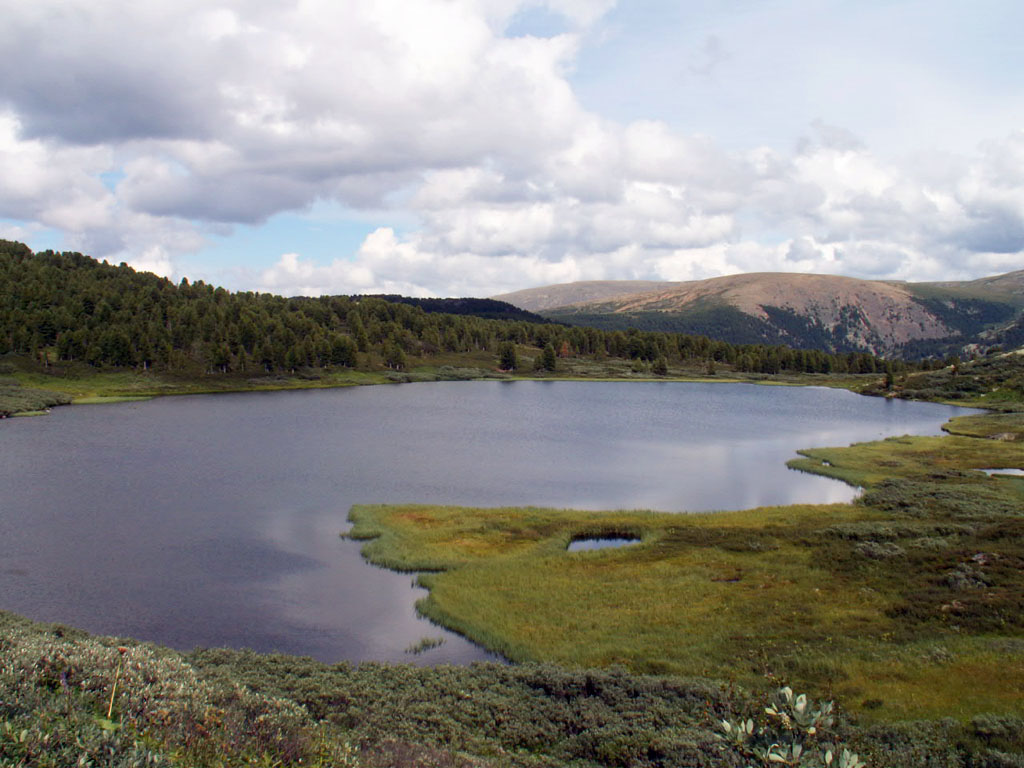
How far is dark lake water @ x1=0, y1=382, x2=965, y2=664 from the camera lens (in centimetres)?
3228

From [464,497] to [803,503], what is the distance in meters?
28.6

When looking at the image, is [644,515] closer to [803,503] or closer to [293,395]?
[803,503]

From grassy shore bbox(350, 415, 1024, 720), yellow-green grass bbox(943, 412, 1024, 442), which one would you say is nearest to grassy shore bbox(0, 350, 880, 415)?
grassy shore bbox(350, 415, 1024, 720)

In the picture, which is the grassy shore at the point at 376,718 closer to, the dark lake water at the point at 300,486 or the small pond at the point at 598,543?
the dark lake water at the point at 300,486

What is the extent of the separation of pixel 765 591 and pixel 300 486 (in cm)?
4076

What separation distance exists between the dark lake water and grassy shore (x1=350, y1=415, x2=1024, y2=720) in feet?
13.3

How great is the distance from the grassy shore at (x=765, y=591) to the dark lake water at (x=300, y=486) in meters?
4.05

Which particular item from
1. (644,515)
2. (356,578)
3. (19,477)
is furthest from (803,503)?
(19,477)

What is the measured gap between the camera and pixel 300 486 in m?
59.7

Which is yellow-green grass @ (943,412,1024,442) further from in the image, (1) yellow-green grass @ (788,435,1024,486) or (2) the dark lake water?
(1) yellow-green grass @ (788,435,1024,486)

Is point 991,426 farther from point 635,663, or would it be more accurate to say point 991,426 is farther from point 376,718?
point 376,718

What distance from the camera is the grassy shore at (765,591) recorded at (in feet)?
78.1

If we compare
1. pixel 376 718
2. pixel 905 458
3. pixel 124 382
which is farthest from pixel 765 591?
pixel 124 382

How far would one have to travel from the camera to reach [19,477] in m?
59.6
